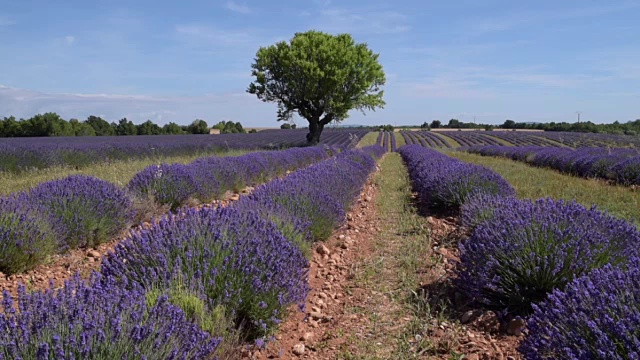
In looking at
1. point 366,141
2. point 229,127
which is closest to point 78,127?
point 229,127

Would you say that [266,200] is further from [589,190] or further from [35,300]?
[589,190]

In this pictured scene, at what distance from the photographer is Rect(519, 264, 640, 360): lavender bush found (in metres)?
1.66

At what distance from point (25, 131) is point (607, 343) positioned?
1707 inches

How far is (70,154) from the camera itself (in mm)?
12797

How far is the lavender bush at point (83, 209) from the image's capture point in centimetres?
412

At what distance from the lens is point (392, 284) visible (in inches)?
139

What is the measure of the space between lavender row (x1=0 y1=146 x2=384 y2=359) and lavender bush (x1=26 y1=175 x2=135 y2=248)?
160 centimetres

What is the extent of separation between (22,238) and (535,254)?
3.95m

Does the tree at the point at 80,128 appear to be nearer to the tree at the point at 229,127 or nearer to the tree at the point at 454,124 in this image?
the tree at the point at 229,127

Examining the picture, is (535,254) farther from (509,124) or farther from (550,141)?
(509,124)

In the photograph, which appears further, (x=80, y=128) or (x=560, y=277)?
(x=80, y=128)

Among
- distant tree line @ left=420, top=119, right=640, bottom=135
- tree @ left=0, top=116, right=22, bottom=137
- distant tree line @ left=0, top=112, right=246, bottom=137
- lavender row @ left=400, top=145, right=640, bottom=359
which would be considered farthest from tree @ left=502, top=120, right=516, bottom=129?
lavender row @ left=400, top=145, right=640, bottom=359

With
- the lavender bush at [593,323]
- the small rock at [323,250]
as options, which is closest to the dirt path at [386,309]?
the small rock at [323,250]

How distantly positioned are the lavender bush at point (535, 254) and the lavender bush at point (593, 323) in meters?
0.56
